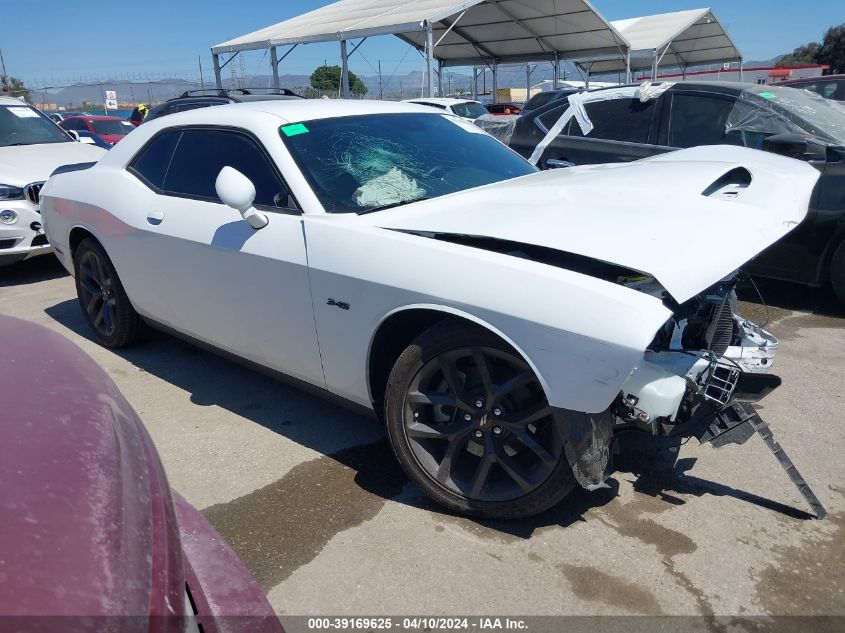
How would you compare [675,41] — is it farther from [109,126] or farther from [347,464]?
[347,464]

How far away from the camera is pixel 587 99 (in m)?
6.22

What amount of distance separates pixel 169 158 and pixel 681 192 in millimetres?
2789

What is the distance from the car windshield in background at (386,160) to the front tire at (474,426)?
837 mm

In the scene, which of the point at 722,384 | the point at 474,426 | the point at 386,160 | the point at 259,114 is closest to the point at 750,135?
the point at 386,160

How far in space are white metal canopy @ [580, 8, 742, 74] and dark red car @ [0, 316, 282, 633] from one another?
25150 millimetres

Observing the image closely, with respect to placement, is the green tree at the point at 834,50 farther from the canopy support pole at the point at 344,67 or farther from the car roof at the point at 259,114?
the car roof at the point at 259,114

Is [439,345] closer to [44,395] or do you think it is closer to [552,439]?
[552,439]

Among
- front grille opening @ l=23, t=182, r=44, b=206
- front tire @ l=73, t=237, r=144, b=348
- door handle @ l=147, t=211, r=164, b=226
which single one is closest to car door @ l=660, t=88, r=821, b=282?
door handle @ l=147, t=211, r=164, b=226

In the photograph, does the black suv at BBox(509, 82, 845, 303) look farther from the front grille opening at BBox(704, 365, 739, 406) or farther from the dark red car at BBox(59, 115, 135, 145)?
the dark red car at BBox(59, 115, 135, 145)

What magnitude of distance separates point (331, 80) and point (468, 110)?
32.5 metres

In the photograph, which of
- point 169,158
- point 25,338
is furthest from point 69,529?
point 169,158

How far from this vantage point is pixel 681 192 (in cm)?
280

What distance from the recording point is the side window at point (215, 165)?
125 inches

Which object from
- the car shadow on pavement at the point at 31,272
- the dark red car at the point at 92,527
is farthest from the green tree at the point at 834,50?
the dark red car at the point at 92,527
